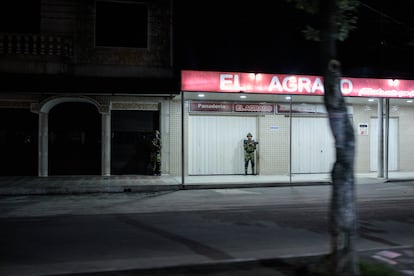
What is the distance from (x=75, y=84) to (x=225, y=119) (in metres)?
6.73

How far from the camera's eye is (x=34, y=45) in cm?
1780

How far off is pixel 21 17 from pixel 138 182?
805 centimetres

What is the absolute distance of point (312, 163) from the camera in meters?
21.6

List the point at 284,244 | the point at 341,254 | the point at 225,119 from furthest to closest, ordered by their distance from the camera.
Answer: the point at 225,119
the point at 284,244
the point at 341,254

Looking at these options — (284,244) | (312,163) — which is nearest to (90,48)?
(312,163)

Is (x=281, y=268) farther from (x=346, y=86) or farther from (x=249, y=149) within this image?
(x=249, y=149)

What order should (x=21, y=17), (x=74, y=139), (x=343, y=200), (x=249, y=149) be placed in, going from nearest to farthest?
(x=343, y=200)
(x=21, y=17)
(x=74, y=139)
(x=249, y=149)

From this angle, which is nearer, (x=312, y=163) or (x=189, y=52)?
(x=189, y=52)

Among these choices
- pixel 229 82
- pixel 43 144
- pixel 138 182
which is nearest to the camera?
pixel 229 82

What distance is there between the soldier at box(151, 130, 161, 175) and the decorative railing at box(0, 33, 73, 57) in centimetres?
465

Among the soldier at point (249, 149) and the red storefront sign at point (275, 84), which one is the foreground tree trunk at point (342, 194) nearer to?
the red storefront sign at point (275, 84)

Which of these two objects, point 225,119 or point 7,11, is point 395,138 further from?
point 7,11

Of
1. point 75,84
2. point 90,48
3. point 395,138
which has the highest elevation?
point 90,48

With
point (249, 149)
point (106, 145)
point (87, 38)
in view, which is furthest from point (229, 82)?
point (87, 38)
